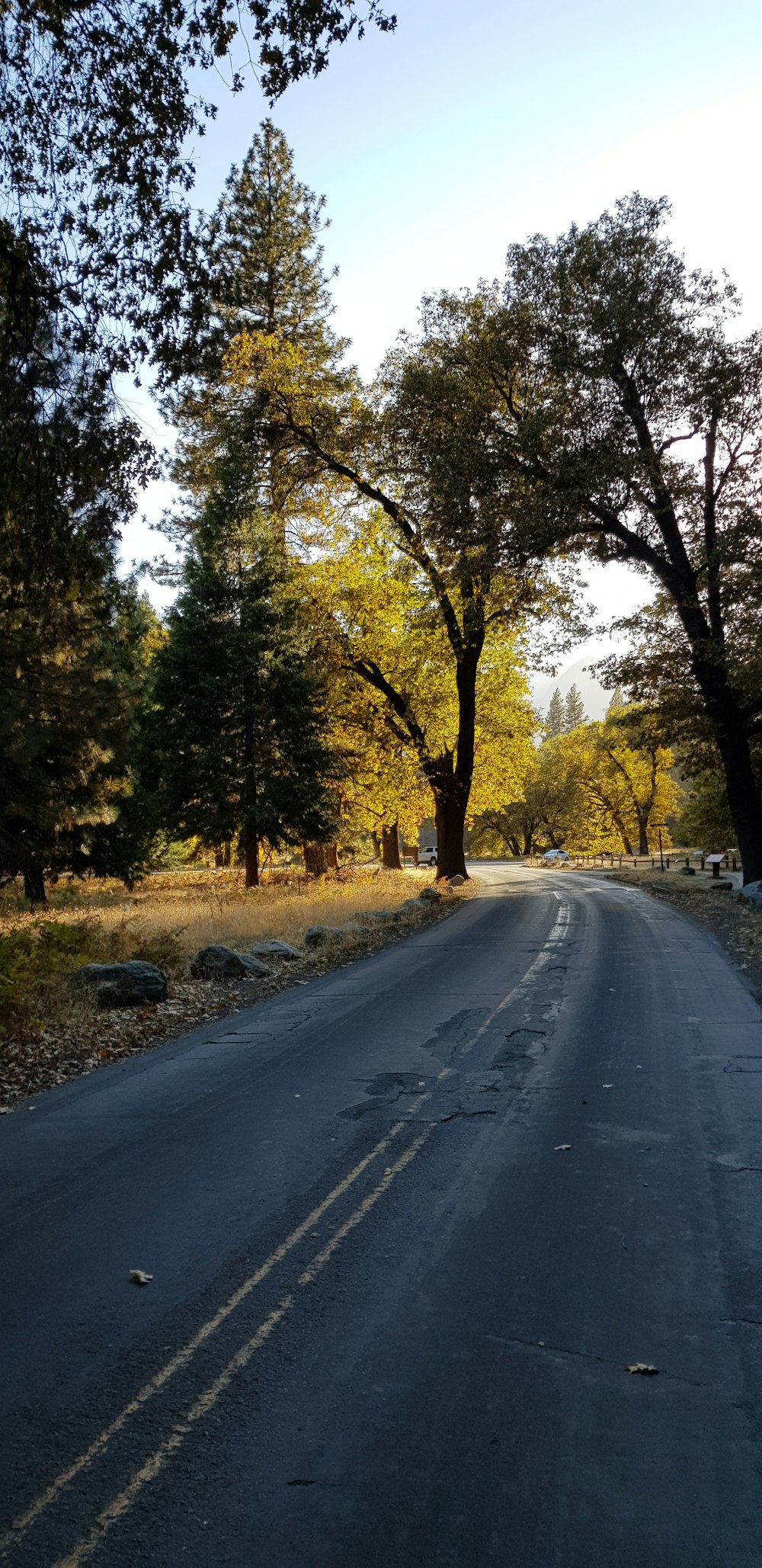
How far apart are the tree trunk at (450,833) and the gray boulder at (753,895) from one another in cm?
944

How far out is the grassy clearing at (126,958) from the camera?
8945 mm

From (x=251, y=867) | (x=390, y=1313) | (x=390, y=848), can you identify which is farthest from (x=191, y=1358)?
(x=390, y=848)

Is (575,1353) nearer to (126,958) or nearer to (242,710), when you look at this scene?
(126,958)

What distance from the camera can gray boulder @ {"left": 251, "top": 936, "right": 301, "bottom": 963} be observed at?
14.1 metres

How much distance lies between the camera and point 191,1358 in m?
3.65

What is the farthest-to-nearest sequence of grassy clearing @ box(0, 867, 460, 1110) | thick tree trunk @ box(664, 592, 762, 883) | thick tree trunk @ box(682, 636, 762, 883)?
thick tree trunk @ box(682, 636, 762, 883)
thick tree trunk @ box(664, 592, 762, 883)
grassy clearing @ box(0, 867, 460, 1110)

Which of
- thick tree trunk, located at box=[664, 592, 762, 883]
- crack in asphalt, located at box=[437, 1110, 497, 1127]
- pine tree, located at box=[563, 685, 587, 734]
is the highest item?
pine tree, located at box=[563, 685, 587, 734]

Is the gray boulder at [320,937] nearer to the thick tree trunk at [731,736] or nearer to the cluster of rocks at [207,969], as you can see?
the cluster of rocks at [207,969]

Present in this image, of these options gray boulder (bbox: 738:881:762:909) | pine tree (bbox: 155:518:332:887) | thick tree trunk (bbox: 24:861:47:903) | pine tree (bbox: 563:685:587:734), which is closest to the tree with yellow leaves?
pine tree (bbox: 155:518:332:887)

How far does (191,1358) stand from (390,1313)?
0.84 m

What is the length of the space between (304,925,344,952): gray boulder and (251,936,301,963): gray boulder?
1.57 ft

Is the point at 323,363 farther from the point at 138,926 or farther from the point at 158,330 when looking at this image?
the point at 158,330

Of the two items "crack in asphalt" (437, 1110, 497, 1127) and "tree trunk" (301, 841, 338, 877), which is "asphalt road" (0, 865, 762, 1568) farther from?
"tree trunk" (301, 841, 338, 877)

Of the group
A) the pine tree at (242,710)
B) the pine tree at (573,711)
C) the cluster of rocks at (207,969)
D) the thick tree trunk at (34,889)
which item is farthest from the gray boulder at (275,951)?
the pine tree at (573,711)
